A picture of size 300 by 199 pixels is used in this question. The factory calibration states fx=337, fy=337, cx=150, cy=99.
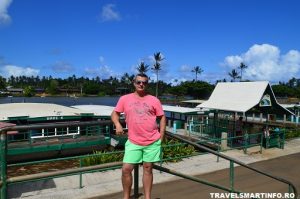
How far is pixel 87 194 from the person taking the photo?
36.5 ft

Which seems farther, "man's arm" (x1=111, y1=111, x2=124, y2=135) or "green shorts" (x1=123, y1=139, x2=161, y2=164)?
"green shorts" (x1=123, y1=139, x2=161, y2=164)

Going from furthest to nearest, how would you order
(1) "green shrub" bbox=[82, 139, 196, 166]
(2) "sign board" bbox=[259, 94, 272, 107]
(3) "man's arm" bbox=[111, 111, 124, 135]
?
(2) "sign board" bbox=[259, 94, 272, 107]
(1) "green shrub" bbox=[82, 139, 196, 166]
(3) "man's arm" bbox=[111, 111, 124, 135]

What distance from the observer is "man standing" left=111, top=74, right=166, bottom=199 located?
12.8ft

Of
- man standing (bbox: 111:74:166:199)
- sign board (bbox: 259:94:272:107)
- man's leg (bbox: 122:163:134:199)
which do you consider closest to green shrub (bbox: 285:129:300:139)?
sign board (bbox: 259:94:272:107)

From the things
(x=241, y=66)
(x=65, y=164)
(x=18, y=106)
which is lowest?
(x=65, y=164)

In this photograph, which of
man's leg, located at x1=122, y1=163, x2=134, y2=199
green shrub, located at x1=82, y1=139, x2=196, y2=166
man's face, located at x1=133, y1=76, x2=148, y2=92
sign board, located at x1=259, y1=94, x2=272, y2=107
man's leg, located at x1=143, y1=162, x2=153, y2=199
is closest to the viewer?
man's leg, located at x1=122, y1=163, x2=134, y2=199

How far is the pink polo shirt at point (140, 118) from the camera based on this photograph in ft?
13.2

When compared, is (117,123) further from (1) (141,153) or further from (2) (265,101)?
(2) (265,101)

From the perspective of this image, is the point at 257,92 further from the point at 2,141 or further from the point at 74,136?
the point at 2,141

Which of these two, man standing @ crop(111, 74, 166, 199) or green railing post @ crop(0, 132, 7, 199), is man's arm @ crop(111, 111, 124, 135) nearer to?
man standing @ crop(111, 74, 166, 199)

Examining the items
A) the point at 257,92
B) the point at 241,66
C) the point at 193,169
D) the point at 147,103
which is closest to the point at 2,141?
the point at 147,103

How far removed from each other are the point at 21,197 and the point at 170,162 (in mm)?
6872

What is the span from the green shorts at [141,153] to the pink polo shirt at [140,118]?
53 mm

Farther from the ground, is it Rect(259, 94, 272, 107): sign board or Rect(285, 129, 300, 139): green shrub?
Rect(259, 94, 272, 107): sign board
